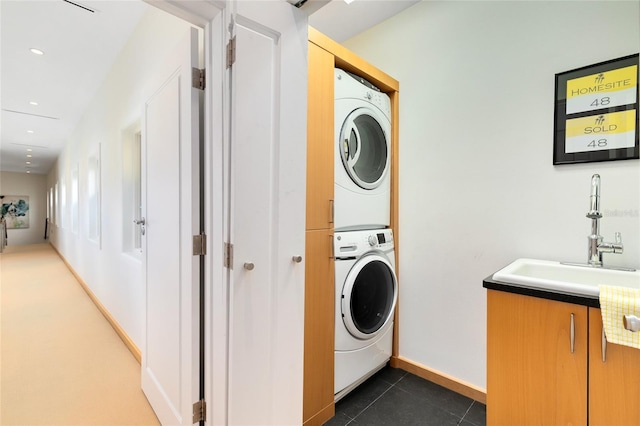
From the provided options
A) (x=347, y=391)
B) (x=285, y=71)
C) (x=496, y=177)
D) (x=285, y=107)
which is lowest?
(x=347, y=391)

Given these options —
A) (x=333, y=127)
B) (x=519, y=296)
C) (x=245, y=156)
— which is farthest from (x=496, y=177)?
(x=245, y=156)

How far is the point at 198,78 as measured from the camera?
1.30 m

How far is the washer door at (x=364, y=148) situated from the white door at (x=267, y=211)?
0.59 metres

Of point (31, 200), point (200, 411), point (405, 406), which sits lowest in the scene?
point (405, 406)

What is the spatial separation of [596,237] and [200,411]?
6.54 ft

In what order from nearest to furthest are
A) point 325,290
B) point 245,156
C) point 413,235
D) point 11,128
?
point 245,156 → point 325,290 → point 413,235 → point 11,128

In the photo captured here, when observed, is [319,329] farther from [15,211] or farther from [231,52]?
[15,211]

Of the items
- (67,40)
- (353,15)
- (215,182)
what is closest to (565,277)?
(215,182)

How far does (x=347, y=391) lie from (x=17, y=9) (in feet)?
11.9

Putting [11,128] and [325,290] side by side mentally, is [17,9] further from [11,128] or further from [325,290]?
[11,128]

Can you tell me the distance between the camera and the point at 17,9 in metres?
2.18

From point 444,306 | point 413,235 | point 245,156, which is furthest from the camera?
point 413,235

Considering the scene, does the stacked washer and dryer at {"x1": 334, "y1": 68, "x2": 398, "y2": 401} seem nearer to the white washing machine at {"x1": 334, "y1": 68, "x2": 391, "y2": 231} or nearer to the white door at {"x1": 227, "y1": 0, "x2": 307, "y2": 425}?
the white washing machine at {"x1": 334, "y1": 68, "x2": 391, "y2": 231}

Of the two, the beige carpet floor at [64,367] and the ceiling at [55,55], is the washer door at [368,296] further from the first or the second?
the ceiling at [55,55]
